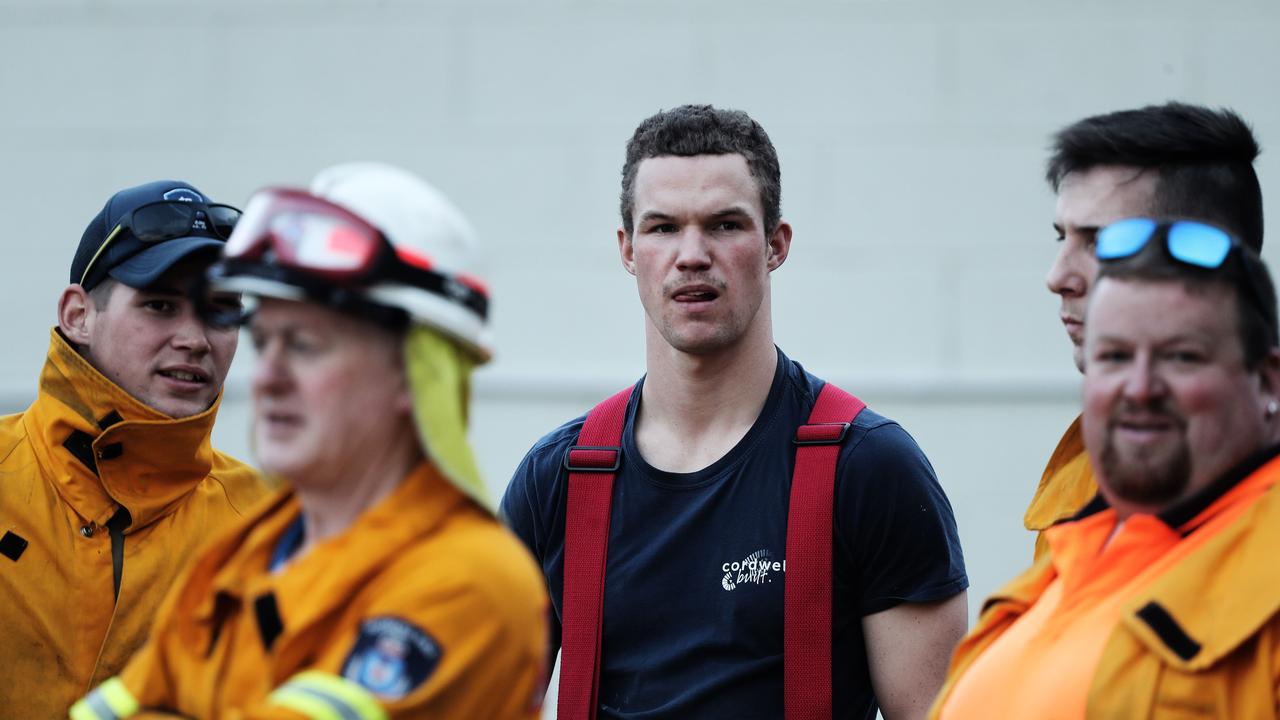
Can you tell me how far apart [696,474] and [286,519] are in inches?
51.2

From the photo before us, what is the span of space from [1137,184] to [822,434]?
832 mm

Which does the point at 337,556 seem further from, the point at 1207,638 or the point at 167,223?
the point at 167,223

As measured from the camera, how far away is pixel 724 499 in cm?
308

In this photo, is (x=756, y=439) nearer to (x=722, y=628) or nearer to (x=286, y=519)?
(x=722, y=628)

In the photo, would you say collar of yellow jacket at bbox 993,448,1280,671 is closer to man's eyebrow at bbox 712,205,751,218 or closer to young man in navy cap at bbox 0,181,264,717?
man's eyebrow at bbox 712,205,751,218

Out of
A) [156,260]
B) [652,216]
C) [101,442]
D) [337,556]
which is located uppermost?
[652,216]

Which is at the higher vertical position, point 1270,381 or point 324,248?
point 324,248

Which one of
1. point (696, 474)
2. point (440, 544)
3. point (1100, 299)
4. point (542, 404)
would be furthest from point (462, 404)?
point (542, 404)

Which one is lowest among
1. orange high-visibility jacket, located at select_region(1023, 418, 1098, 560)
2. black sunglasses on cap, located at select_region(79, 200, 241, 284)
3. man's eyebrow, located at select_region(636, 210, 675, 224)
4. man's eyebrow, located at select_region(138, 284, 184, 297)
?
orange high-visibility jacket, located at select_region(1023, 418, 1098, 560)

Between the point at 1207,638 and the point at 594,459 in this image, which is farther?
the point at 594,459

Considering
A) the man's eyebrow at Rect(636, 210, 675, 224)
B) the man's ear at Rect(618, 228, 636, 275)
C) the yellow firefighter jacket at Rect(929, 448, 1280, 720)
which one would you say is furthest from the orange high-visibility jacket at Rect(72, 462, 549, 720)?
the man's ear at Rect(618, 228, 636, 275)

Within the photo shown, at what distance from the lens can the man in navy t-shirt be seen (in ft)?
9.64

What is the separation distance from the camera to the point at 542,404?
16.5ft

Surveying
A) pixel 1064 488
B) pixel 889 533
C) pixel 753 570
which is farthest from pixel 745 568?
pixel 1064 488
